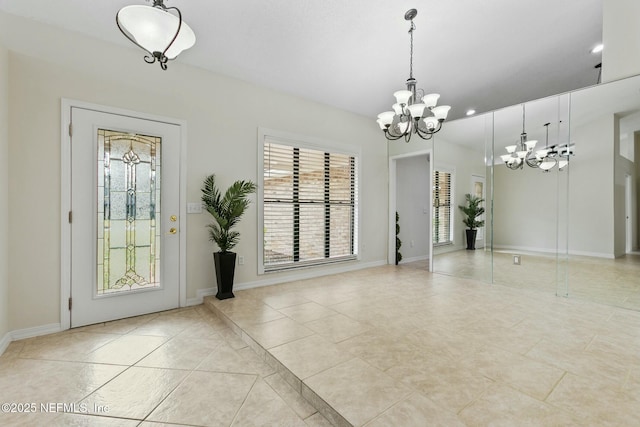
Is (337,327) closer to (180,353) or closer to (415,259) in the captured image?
(180,353)

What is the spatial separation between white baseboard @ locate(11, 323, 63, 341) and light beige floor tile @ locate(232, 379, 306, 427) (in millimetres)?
2308

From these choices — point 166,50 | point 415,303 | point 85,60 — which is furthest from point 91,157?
point 415,303

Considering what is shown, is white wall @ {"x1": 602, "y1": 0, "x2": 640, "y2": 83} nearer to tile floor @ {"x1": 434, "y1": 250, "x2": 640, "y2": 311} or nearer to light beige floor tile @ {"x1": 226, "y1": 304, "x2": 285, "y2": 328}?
tile floor @ {"x1": 434, "y1": 250, "x2": 640, "y2": 311}

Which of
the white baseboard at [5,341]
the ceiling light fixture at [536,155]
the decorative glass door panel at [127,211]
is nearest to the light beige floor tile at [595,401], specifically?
the ceiling light fixture at [536,155]

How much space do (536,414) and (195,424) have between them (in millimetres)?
1877

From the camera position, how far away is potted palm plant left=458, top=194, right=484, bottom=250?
4398 mm

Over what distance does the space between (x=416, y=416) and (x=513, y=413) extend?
0.53 metres

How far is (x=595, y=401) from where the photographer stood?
1.60m

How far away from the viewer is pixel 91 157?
288 centimetres

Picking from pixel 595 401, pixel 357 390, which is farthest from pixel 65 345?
pixel 595 401

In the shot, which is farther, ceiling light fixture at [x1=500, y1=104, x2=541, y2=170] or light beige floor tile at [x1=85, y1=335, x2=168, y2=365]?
ceiling light fixture at [x1=500, y1=104, x2=541, y2=170]

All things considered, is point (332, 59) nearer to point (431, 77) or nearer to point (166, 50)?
point (431, 77)

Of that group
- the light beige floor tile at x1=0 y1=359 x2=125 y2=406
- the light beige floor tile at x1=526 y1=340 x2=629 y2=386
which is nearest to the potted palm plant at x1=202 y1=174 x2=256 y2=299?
the light beige floor tile at x1=0 y1=359 x2=125 y2=406

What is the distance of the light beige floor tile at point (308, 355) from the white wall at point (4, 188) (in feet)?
8.03
